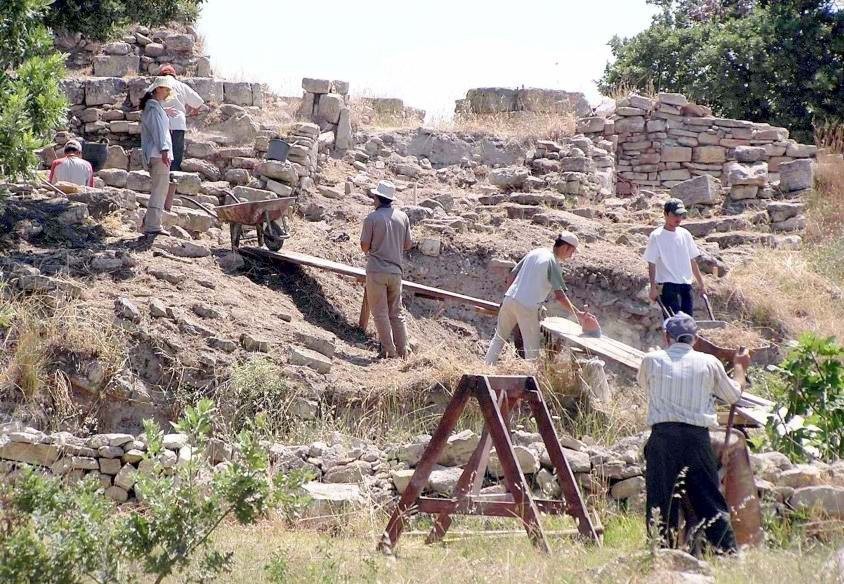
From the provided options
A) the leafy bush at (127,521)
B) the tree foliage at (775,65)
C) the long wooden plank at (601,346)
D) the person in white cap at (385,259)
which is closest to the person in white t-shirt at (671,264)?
the long wooden plank at (601,346)

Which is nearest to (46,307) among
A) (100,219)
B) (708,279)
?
(100,219)

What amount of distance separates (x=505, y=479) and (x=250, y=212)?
5985 mm

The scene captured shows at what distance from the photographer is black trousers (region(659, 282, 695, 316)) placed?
38.4 ft

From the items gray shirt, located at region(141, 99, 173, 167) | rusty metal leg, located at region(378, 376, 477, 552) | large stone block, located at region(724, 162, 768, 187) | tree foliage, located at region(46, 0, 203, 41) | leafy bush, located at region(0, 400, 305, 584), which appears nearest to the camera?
leafy bush, located at region(0, 400, 305, 584)


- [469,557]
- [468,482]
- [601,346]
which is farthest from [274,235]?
[469,557]

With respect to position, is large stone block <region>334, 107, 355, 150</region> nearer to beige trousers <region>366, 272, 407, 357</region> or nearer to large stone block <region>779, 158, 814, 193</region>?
beige trousers <region>366, 272, 407, 357</region>

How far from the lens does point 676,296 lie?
1170 centimetres

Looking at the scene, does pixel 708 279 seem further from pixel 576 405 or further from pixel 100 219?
pixel 100 219

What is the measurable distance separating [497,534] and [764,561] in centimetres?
174

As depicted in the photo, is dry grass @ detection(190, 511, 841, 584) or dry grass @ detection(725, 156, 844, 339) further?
dry grass @ detection(725, 156, 844, 339)

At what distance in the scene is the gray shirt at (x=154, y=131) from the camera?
1196 centimetres

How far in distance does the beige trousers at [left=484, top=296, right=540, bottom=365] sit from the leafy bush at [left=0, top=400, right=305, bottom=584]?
4.71 m

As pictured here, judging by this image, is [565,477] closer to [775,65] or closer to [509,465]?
[509,465]

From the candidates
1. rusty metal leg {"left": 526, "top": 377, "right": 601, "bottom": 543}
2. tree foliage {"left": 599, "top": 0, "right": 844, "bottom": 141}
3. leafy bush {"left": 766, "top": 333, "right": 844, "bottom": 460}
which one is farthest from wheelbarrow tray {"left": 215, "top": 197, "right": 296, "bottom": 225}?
tree foliage {"left": 599, "top": 0, "right": 844, "bottom": 141}
